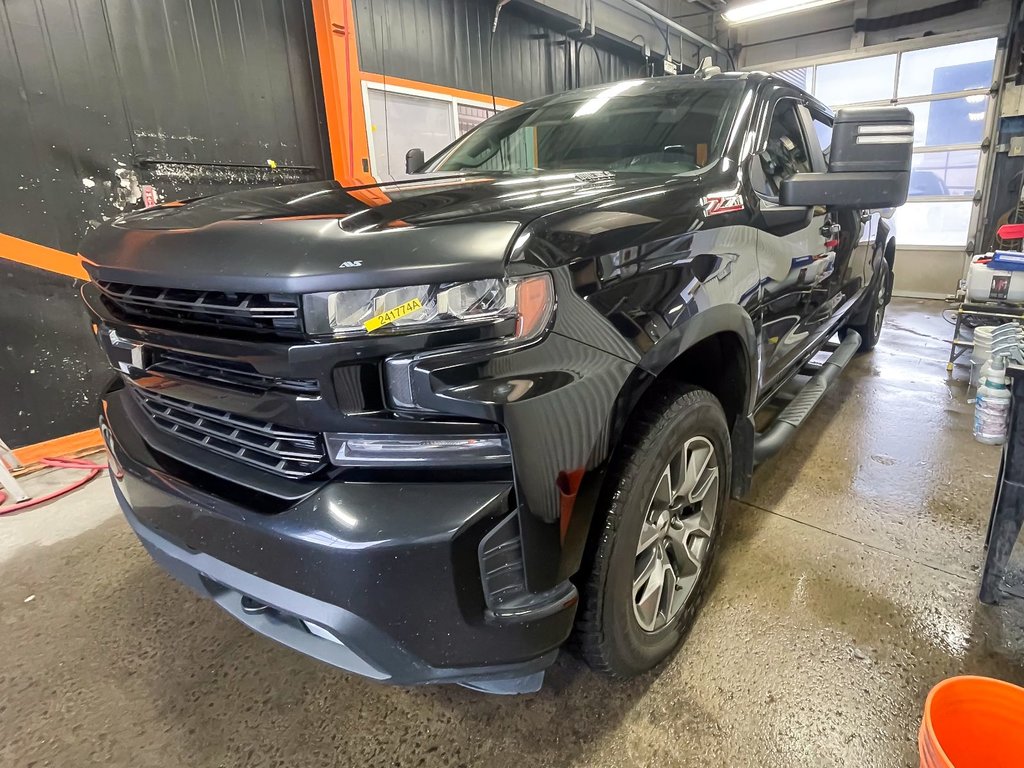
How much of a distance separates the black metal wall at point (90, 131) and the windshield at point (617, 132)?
1.84 meters

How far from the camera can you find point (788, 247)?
6.24 ft

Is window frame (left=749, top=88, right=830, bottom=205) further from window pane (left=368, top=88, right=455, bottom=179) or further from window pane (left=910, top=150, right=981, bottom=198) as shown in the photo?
window pane (left=910, top=150, right=981, bottom=198)

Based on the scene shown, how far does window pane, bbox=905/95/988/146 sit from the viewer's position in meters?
7.06

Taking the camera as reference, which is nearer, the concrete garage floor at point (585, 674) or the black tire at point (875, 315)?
the concrete garage floor at point (585, 674)

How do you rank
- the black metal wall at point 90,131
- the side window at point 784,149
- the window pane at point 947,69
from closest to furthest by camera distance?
the side window at point 784,149, the black metal wall at point 90,131, the window pane at point 947,69

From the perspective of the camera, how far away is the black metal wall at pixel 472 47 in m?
4.22

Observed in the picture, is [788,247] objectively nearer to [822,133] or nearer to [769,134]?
[769,134]

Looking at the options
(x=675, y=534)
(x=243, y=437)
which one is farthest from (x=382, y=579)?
(x=675, y=534)

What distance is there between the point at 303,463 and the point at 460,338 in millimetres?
369

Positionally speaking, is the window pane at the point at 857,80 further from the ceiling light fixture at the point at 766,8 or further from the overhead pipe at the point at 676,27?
the ceiling light fixture at the point at 766,8

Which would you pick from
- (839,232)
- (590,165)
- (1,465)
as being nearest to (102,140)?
(1,465)

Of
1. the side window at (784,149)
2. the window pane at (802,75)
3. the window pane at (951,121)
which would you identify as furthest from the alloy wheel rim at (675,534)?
the window pane at (802,75)

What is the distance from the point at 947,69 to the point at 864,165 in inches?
309

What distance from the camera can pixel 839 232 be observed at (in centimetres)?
251
